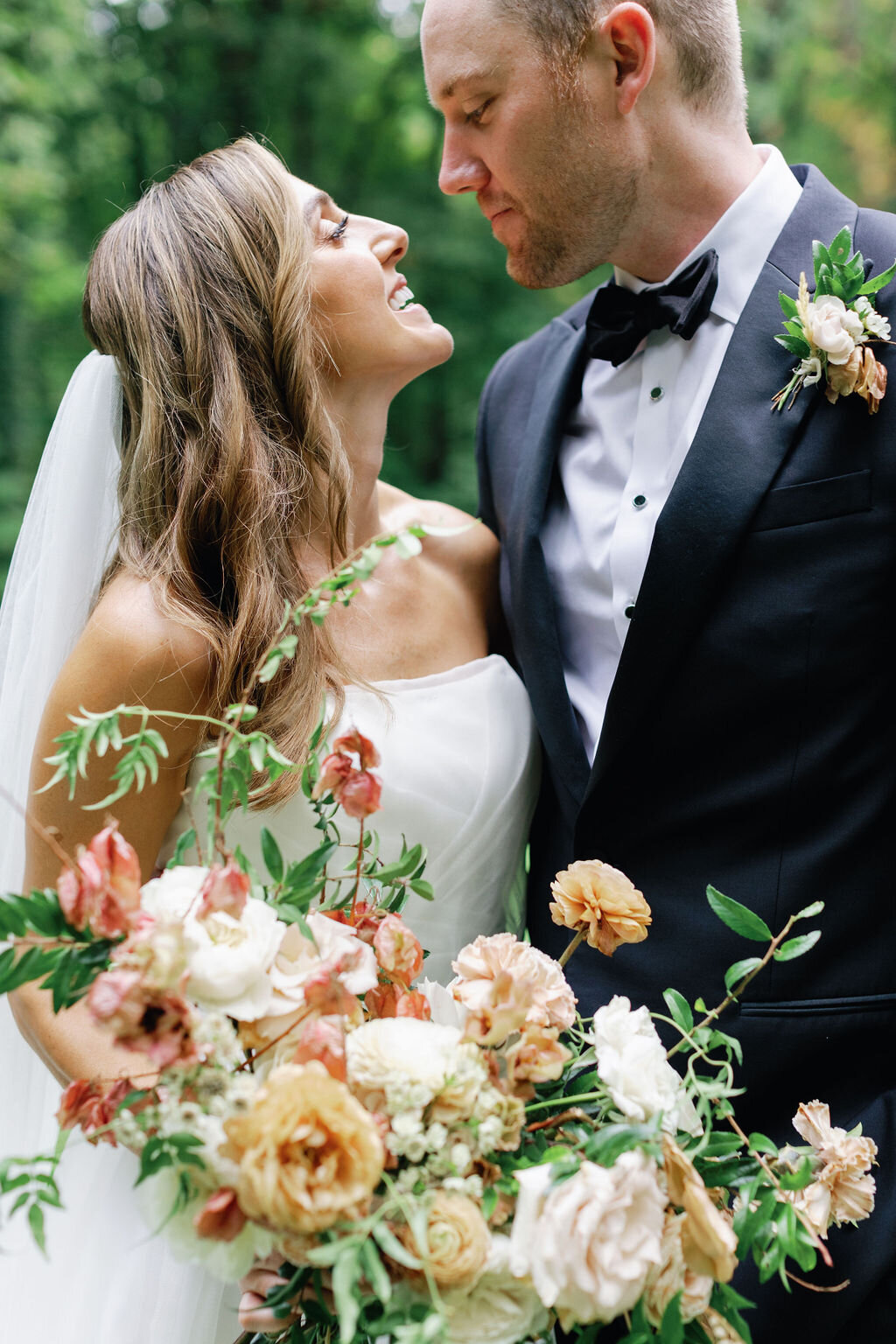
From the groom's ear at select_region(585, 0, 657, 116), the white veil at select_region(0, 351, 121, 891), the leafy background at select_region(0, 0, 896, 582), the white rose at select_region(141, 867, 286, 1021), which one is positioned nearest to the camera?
the white rose at select_region(141, 867, 286, 1021)

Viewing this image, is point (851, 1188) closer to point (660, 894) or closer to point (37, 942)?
point (660, 894)

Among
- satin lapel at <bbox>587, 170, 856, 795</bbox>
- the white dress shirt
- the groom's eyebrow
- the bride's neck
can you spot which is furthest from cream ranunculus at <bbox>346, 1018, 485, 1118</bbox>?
the groom's eyebrow

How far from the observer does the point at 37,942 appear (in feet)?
3.71

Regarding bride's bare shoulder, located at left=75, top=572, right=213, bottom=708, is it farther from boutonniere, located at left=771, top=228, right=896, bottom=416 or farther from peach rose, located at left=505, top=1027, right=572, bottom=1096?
boutonniere, located at left=771, top=228, right=896, bottom=416

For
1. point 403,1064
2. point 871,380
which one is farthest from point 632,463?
point 403,1064

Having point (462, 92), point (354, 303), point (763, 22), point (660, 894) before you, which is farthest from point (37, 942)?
point (763, 22)

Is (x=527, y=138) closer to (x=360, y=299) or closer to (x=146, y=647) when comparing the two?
(x=360, y=299)

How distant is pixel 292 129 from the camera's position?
26.1 ft

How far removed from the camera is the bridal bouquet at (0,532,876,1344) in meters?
1.06

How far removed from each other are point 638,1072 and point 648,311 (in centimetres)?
156

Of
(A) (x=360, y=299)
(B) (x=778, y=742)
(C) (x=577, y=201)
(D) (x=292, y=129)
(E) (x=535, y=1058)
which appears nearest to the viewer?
(E) (x=535, y=1058)

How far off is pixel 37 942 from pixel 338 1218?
39 centimetres

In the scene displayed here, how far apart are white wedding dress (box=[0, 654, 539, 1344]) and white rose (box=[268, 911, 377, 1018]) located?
2.49 feet

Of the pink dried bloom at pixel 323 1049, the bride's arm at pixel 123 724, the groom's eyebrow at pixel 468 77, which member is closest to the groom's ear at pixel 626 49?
the groom's eyebrow at pixel 468 77
